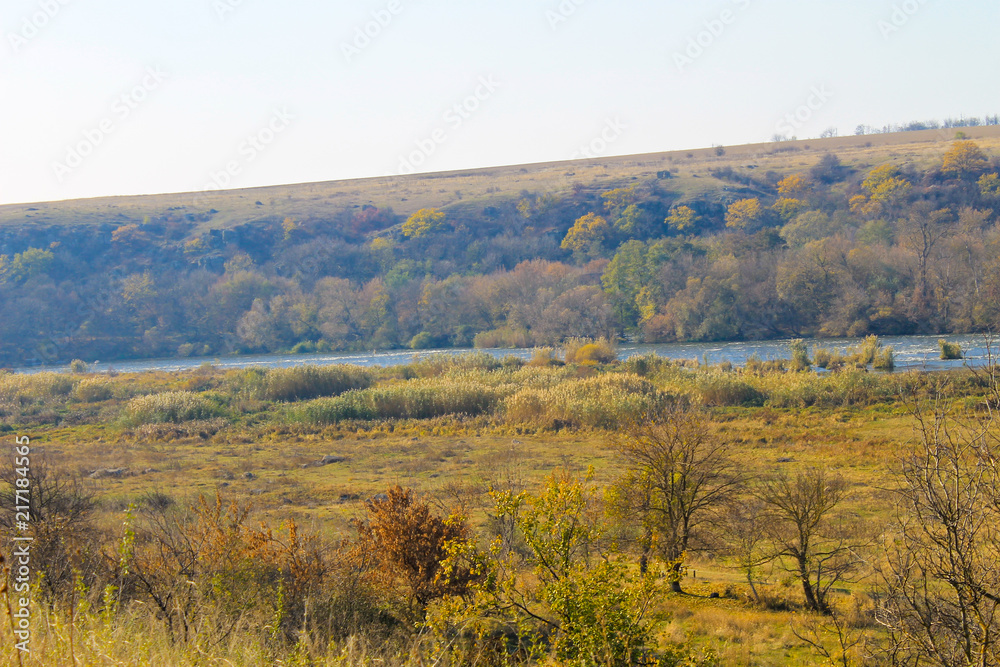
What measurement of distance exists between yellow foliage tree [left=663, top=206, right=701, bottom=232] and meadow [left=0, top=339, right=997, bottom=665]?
50890mm

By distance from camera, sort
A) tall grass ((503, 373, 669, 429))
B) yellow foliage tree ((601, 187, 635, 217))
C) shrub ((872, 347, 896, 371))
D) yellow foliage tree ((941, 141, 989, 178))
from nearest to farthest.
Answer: tall grass ((503, 373, 669, 429)) → shrub ((872, 347, 896, 371)) → yellow foliage tree ((941, 141, 989, 178)) → yellow foliage tree ((601, 187, 635, 217))

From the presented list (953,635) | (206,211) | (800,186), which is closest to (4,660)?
(953,635)

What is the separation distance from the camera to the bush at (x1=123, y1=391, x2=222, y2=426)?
3161 centimetres

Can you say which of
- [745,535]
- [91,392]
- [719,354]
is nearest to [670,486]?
[745,535]

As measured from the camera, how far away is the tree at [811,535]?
1116 centimetres

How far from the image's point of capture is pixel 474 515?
51.4ft

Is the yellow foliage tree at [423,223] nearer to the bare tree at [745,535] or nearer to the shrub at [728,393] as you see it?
the shrub at [728,393]

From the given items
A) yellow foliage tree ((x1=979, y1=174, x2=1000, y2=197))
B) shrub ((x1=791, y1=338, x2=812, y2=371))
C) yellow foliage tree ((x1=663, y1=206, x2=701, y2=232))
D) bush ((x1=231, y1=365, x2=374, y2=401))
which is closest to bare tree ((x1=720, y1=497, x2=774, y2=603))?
shrub ((x1=791, y1=338, x2=812, y2=371))

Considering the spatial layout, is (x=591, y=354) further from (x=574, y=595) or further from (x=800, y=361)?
(x=574, y=595)

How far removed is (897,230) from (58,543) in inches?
2807

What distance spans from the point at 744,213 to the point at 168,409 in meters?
70.9

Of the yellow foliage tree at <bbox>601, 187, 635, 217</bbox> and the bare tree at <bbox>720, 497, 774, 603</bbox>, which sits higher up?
the yellow foliage tree at <bbox>601, 187, 635, 217</bbox>

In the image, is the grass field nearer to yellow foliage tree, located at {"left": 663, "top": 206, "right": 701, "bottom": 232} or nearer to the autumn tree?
yellow foliage tree, located at {"left": 663, "top": 206, "right": 701, "bottom": 232}

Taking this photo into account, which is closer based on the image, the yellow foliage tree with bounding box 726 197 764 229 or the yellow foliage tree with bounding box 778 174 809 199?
the yellow foliage tree with bounding box 726 197 764 229
